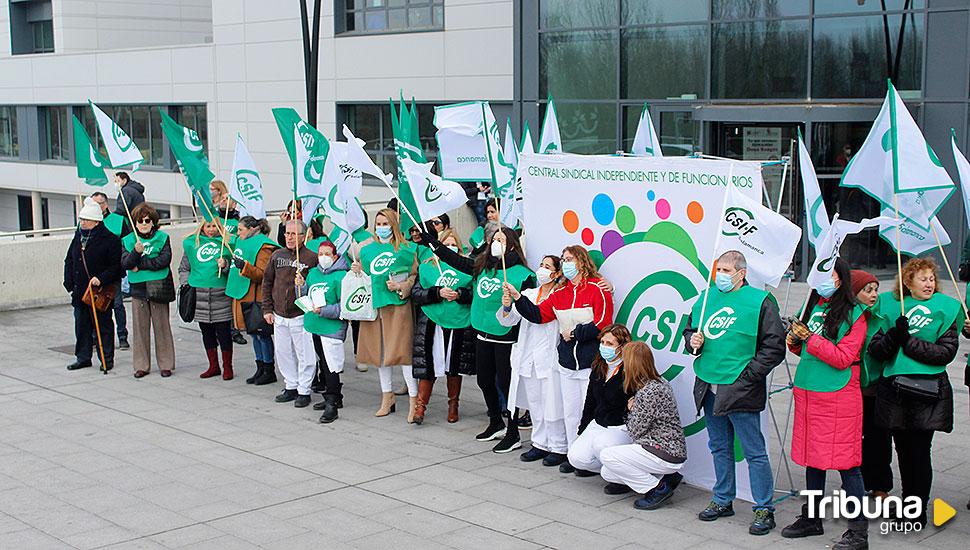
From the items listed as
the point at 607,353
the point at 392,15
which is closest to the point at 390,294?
the point at 607,353

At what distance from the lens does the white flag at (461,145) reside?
10680mm

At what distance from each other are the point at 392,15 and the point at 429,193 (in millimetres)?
18380

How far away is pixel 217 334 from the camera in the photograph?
12320 millimetres

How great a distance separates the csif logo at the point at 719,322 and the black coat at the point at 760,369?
0.60ft

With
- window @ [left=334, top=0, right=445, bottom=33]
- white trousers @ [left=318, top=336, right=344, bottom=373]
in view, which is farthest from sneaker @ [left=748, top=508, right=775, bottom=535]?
window @ [left=334, top=0, right=445, bottom=33]

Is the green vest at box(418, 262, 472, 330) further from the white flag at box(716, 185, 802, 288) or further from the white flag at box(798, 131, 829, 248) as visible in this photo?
the white flag at box(798, 131, 829, 248)

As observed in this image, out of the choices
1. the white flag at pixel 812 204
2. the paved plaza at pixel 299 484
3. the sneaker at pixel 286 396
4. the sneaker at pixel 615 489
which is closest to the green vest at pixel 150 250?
the paved plaza at pixel 299 484

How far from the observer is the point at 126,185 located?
16078 millimetres

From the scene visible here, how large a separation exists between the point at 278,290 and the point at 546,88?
41.5 feet

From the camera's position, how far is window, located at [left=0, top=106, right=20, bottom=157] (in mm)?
41375

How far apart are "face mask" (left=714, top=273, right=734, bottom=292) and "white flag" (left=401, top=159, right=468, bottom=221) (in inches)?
127

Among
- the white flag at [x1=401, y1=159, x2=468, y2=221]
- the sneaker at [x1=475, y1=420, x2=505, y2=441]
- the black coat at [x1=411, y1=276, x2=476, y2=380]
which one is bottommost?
the sneaker at [x1=475, y1=420, x2=505, y2=441]

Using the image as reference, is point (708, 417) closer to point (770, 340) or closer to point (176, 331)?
point (770, 340)

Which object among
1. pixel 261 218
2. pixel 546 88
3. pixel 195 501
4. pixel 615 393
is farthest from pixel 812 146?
pixel 195 501
